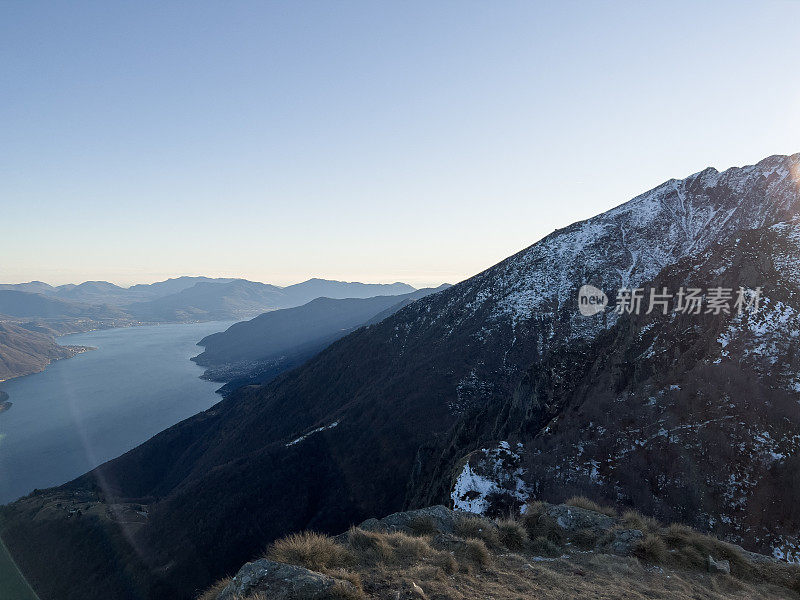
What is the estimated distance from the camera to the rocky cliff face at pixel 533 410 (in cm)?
2370

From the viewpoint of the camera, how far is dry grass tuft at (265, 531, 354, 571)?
9.10 meters

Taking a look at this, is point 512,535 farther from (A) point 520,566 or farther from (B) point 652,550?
(B) point 652,550

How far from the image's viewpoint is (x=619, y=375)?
110ft

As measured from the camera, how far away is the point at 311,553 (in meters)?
9.39

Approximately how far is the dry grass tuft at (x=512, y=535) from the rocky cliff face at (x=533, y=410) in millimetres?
13148

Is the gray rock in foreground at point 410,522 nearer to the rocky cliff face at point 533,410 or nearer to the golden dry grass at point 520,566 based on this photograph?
the golden dry grass at point 520,566

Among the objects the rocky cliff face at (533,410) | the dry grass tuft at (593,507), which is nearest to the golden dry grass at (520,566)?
the dry grass tuft at (593,507)

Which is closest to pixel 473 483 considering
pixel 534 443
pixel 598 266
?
pixel 534 443

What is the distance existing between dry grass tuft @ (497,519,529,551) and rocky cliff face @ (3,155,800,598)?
43.1ft

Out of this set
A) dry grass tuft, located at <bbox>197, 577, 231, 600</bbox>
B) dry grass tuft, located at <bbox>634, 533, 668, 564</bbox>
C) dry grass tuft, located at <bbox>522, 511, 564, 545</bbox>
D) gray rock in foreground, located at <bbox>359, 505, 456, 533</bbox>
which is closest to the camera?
dry grass tuft, located at <bbox>197, 577, 231, 600</bbox>

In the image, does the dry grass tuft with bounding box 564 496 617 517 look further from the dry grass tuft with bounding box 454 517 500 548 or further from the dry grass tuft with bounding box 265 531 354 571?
the dry grass tuft with bounding box 265 531 354 571

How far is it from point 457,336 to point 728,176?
89.4 meters

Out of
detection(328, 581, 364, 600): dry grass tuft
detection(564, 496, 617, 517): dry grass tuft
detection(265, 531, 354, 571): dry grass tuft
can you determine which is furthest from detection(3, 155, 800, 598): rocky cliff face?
detection(328, 581, 364, 600): dry grass tuft

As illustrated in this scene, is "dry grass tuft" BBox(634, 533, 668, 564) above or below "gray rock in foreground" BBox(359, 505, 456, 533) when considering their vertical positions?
below
